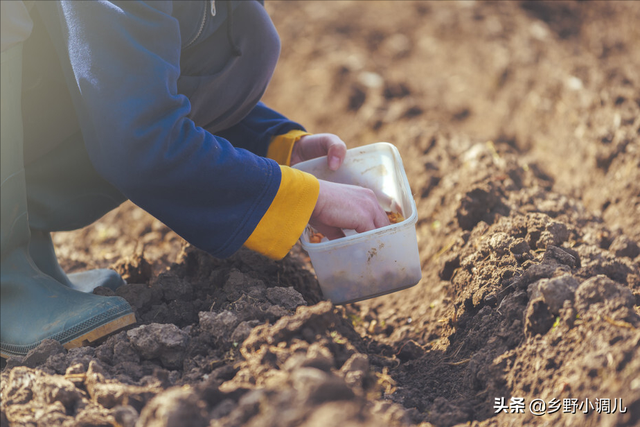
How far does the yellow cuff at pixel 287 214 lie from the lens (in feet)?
5.03

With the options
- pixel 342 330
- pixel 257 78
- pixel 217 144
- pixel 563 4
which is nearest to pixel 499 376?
pixel 342 330

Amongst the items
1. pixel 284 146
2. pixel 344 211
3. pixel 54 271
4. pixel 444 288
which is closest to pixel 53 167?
pixel 54 271

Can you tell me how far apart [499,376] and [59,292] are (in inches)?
50.7

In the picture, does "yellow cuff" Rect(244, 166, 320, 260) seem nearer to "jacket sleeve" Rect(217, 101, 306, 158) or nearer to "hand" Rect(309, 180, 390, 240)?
"hand" Rect(309, 180, 390, 240)

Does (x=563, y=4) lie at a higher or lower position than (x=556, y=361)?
higher

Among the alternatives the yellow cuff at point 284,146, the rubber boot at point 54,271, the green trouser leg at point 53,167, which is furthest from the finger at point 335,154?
the rubber boot at point 54,271

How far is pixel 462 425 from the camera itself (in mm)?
1264

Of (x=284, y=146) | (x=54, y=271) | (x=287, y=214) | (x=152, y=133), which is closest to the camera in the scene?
(x=152, y=133)

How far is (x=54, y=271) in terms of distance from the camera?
6.79 ft

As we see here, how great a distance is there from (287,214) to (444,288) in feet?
2.68

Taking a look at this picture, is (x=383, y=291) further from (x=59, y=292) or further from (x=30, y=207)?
(x=30, y=207)

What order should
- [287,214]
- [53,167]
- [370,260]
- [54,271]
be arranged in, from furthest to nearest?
[54,271] → [53,167] → [370,260] → [287,214]

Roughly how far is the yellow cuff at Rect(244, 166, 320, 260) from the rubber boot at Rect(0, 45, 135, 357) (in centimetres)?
46

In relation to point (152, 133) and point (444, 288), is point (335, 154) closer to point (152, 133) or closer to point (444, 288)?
point (444, 288)
